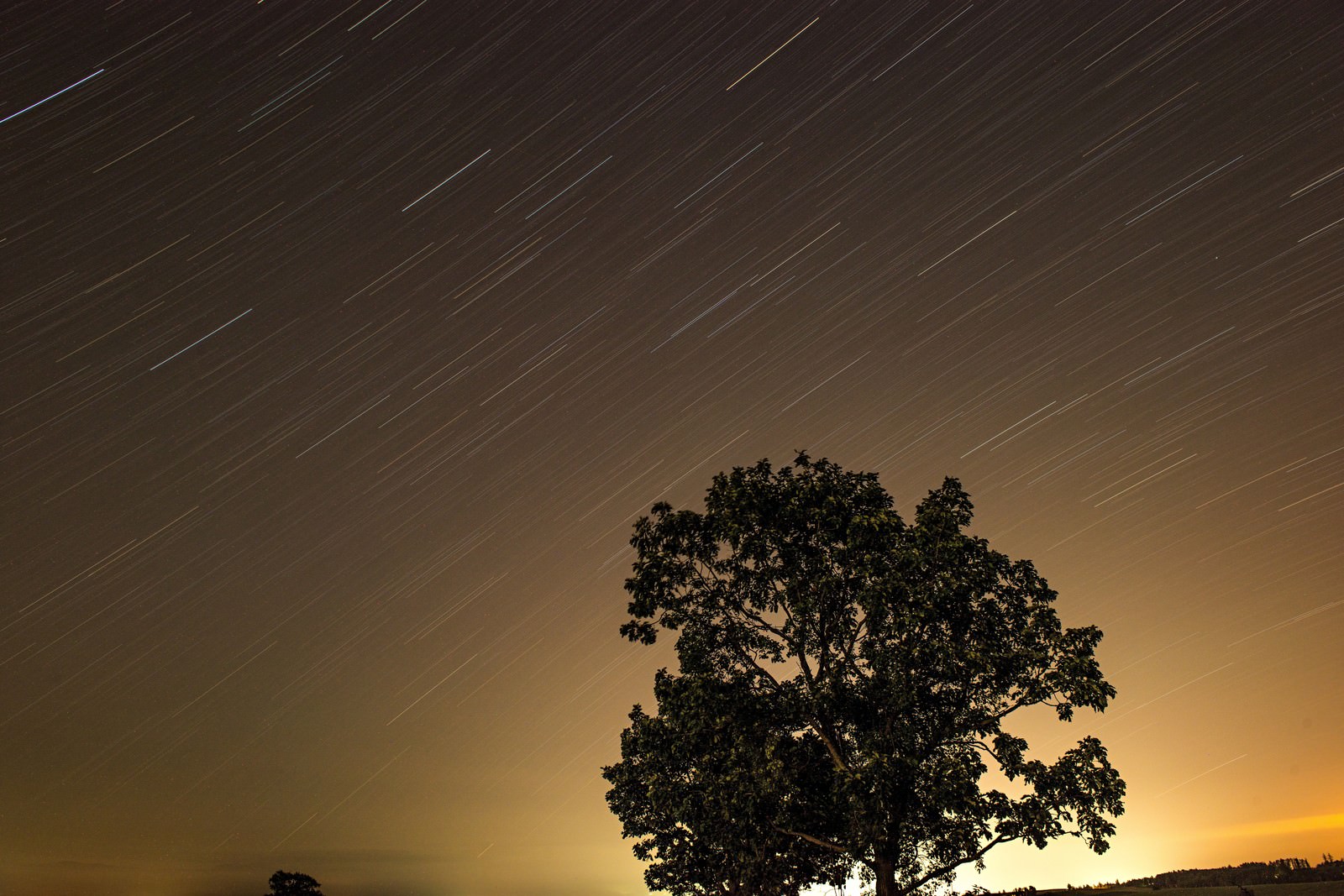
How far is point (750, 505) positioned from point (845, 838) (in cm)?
720

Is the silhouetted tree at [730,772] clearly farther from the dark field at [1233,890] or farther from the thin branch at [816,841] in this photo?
the dark field at [1233,890]

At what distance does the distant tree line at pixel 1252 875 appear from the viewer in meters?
16.4

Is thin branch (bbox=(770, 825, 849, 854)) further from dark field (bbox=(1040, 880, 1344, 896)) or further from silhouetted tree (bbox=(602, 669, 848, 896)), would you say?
dark field (bbox=(1040, 880, 1344, 896))

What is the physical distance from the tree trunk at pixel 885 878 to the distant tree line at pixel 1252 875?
23.3 feet

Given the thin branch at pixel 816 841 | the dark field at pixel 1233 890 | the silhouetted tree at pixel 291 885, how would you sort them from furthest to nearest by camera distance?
the silhouetted tree at pixel 291 885 → the thin branch at pixel 816 841 → the dark field at pixel 1233 890

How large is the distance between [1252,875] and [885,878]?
27.8 feet

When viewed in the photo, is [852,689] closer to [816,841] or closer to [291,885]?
[816,841]

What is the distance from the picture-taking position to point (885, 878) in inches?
663

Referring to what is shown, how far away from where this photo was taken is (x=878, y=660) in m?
16.7

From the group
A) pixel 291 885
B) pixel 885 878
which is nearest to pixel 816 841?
pixel 885 878

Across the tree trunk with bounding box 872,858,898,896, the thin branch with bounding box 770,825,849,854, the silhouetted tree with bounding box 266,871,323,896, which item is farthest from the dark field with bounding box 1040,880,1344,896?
the silhouetted tree with bounding box 266,871,323,896

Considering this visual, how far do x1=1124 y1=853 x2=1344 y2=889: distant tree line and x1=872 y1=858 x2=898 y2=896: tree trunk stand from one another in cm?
711

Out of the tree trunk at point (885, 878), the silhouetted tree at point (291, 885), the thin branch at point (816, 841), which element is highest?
the silhouetted tree at point (291, 885)

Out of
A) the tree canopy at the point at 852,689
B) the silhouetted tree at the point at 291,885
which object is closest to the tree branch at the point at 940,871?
the tree canopy at the point at 852,689
